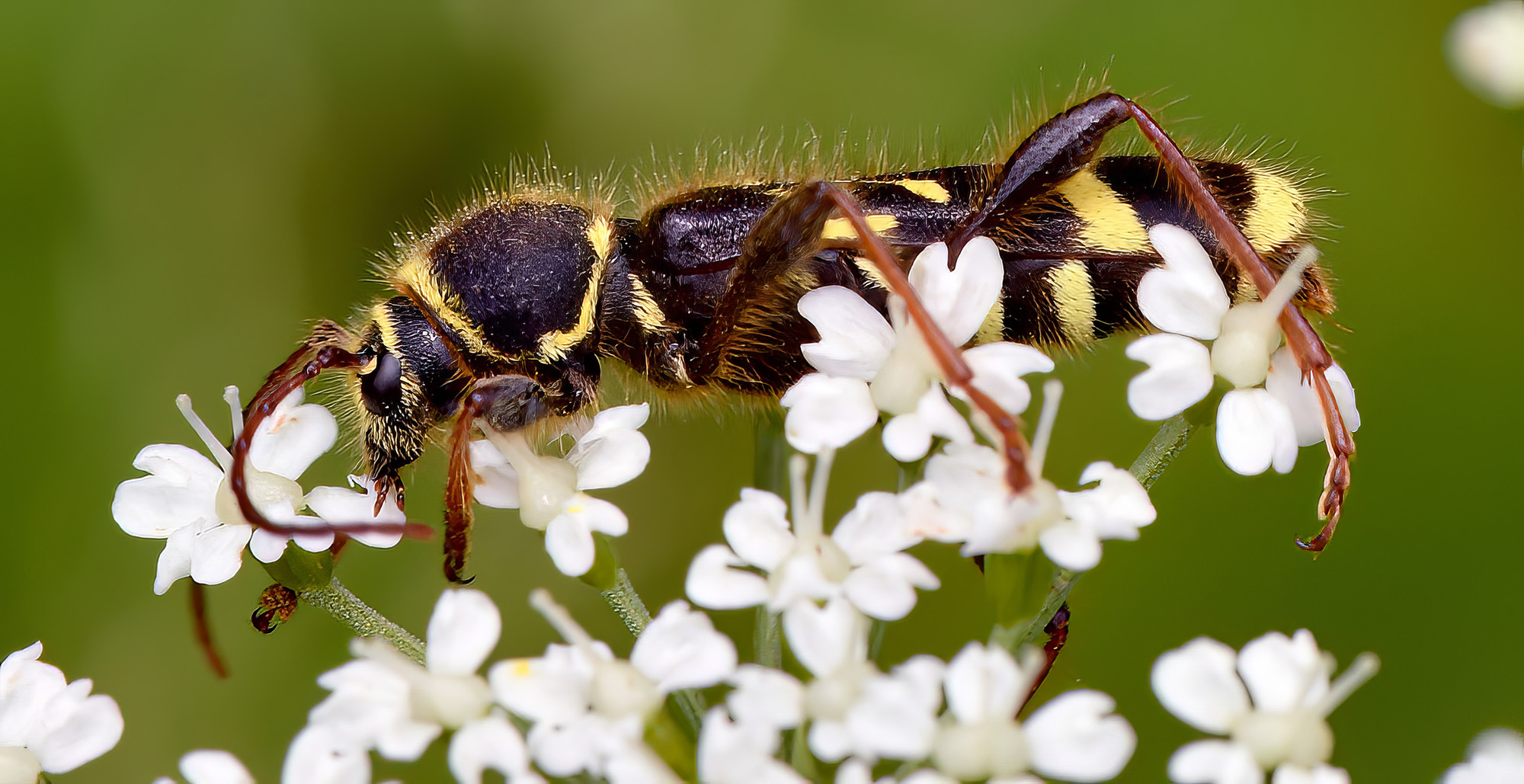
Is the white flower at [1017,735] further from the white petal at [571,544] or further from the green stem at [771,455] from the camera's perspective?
the green stem at [771,455]

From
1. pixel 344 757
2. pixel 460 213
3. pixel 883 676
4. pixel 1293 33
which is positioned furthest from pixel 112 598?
pixel 1293 33

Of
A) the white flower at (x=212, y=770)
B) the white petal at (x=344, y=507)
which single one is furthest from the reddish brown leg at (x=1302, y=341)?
the white flower at (x=212, y=770)

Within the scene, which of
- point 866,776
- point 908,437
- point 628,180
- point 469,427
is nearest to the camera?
point 866,776

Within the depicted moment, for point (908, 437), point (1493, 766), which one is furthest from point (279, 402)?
point (1493, 766)

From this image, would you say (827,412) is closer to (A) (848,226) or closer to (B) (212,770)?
(A) (848,226)

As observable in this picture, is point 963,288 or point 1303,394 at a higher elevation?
point 963,288

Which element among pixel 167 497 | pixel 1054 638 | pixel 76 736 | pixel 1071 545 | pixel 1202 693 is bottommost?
pixel 76 736
